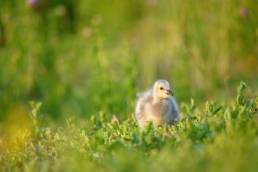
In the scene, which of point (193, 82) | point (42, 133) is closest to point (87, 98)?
point (193, 82)

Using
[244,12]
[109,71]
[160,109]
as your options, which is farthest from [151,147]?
[109,71]

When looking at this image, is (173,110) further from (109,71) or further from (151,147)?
(109,71)

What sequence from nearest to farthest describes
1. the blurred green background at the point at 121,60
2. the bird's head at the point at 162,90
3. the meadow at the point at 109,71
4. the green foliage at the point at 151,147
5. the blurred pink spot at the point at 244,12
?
the green foliage at the point at 151,147, the meadow at the point at 109,71, the bird's head at the point at 162,90, the blurred pink spot at the point at 244,12, the blurred green background at the point at 121,60

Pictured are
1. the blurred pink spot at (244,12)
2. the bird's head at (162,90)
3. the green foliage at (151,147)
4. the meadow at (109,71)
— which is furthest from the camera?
the blurred pink spot at (244,12)

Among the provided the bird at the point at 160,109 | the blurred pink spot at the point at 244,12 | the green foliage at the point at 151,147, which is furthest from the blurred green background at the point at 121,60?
the green foliage at the point at 151,147

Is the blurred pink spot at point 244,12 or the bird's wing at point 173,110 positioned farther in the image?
the blurred pink spot at point 244,12

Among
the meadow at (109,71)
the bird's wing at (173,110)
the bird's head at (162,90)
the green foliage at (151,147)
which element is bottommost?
the green foliage at (151,147)

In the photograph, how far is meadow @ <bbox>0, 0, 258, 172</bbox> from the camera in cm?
655

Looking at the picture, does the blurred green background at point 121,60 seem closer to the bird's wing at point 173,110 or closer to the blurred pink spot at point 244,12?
the blurred pink spot at point 244,12

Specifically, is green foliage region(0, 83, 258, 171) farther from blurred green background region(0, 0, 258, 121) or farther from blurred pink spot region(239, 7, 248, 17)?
blurred pink spot region(239, 7, 248, 17)

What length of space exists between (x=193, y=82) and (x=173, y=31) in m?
0.83

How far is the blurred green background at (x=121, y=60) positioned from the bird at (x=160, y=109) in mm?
2482

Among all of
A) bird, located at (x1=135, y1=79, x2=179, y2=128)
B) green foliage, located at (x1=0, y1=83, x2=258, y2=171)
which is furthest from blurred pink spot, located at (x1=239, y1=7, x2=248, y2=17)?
green foliage, located at (x1=0, y1=83, x2=258, y2=171)

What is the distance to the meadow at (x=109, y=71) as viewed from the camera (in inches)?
258
